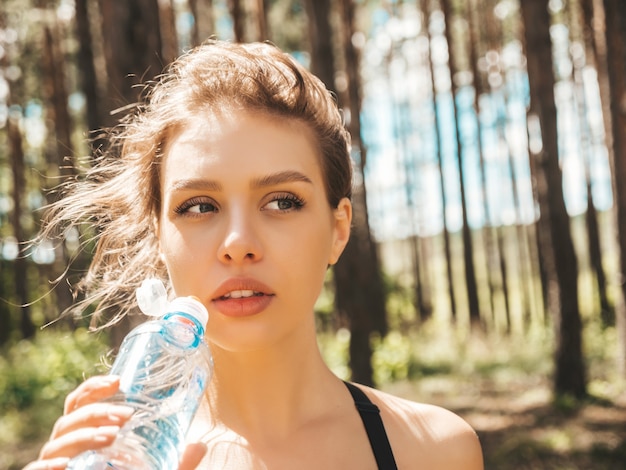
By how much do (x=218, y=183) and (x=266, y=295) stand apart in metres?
0.33

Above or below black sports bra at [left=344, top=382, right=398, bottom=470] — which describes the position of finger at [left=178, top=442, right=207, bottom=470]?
above

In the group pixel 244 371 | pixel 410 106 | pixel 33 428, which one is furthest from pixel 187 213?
pixel 410 106

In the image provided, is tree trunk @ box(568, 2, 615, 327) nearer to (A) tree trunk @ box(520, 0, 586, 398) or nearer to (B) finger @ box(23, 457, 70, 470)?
(A) tree trunk @ box(520, 0, 586, 398)

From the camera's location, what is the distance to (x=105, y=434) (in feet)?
3.94

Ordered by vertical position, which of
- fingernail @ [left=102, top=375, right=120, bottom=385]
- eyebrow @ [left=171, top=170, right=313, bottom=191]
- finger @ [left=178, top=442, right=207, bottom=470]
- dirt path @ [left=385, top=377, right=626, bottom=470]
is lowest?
dirt path @ [left=385, top=377, right=626, bottom=470]

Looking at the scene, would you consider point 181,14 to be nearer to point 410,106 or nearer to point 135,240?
point 410,106

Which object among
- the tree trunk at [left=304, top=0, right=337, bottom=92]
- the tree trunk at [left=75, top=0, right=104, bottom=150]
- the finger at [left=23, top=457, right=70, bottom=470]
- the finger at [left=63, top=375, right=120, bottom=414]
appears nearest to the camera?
the finger at [left=23, top=457, right=70, bottom=470]

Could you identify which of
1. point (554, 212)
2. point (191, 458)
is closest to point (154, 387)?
point (191, 458)

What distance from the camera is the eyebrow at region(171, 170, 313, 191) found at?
5.62 ft

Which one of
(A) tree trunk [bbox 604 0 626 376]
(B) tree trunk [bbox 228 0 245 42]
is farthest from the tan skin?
(B) tree trunk [bbox 228 0 245 42]

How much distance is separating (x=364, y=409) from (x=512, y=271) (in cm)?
6191

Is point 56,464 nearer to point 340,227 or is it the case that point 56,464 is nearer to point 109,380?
point 109,380

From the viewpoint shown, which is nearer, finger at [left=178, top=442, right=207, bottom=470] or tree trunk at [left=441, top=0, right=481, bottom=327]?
finger at [left=178, top=442, right=207, bottom=470]

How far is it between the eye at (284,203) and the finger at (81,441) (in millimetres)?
756
